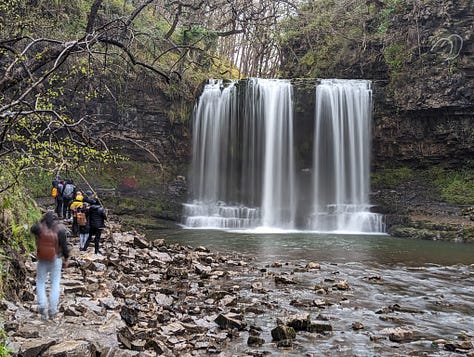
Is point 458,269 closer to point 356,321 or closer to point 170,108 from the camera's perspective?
point 356,321

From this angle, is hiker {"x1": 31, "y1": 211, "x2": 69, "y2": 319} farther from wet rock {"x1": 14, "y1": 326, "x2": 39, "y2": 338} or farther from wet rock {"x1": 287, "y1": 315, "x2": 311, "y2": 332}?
wet rock {"x1": 287, "y1": 315, "x2": 311, "y2": 332}

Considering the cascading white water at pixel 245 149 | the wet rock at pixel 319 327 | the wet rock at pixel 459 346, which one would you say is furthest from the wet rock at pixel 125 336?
the cascading white water at pixel 245 149

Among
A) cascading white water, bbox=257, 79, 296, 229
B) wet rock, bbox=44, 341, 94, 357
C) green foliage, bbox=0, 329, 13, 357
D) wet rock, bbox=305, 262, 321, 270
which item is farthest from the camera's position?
cascading white water, bbox=257, 79, 296, 229

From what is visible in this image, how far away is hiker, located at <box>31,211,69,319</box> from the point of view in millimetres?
5930

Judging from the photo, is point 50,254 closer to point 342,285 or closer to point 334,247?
point 342,285

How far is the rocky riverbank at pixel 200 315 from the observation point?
5414mm

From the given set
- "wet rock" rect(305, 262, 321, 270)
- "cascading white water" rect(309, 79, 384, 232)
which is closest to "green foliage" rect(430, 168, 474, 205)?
"cascading white water" rect(309, 79, 384, 232)

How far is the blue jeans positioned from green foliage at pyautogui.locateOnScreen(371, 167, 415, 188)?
22435mm

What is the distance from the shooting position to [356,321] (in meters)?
7.44

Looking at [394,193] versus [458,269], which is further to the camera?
[394,193]

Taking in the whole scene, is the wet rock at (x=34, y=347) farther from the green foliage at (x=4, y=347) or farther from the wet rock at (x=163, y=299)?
the wet rock at (x=163, y=299)

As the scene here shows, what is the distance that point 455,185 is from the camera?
24.0 m

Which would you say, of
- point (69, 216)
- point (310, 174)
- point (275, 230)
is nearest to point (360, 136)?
point (310, 174)

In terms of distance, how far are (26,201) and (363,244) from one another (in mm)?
12760
